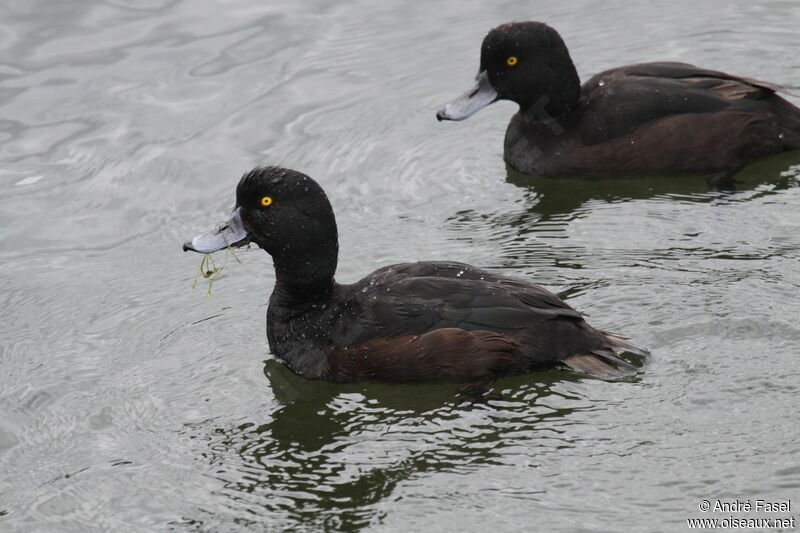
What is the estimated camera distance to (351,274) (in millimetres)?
9219

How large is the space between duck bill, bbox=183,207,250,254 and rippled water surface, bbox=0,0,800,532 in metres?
0.76

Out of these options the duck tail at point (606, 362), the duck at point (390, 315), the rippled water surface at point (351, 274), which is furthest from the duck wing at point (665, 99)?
the duck tail at point (606, 362)

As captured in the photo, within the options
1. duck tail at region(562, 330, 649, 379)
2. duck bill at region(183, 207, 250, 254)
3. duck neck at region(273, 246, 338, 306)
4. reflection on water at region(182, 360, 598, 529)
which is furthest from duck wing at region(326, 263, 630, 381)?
duck bill at region(183, 207, 250, 254)

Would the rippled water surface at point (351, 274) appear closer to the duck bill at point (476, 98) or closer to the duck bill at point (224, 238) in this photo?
the duck bill at point (476, 98)

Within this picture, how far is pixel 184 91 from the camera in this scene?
12.6m

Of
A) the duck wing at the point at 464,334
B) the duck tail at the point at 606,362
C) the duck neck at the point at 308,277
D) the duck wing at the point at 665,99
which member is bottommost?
the duck tail at the point at 606,362

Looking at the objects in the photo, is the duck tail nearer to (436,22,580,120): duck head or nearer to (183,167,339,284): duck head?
(183,167,339,284): duck head

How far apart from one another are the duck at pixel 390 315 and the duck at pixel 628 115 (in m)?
3.01

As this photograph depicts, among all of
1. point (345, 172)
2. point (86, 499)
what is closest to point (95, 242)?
Result: point (345, 172)

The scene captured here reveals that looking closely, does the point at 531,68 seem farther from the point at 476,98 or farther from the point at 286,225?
the point at 286,225

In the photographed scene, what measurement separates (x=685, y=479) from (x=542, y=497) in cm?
73

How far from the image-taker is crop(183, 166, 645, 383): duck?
24.3 feet

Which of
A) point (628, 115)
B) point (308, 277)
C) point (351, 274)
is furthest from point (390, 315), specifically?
point (628, 115)

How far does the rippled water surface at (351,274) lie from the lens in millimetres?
6559
